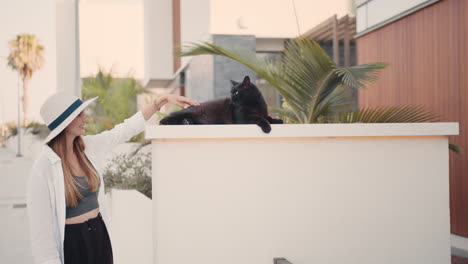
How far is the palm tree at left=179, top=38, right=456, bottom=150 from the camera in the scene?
3.92m

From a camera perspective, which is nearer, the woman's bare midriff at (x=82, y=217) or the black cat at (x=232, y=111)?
the woman's bare midriff at (x=82, y=217)

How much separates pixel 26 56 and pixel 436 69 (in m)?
30.4

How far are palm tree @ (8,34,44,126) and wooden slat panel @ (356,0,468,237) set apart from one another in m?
28.3

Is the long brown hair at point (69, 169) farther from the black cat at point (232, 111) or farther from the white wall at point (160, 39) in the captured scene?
the white wall at point (160, 39)

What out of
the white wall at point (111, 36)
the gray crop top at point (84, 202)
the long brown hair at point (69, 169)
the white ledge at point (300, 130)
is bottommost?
the gray crop top at point (84, 202)

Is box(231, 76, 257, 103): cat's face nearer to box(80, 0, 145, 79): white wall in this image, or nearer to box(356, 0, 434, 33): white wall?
box(356, 0, 434, 33): white wall

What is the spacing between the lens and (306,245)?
298cm

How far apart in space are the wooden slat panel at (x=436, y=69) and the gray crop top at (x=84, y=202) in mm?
3843

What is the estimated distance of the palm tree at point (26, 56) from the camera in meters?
30.4

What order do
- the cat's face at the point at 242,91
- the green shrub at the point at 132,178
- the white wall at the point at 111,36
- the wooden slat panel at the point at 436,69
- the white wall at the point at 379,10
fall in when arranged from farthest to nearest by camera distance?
the white wall at the point at 111,36 < the green shrub at the point at 132,178 < the white wall at the point at 379,10 < the wooden slat panel at the point at 436,69 < the cat's face at the point at 242,91

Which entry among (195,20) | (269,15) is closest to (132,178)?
(269,15)

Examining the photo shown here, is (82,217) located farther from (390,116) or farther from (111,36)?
(111,36)

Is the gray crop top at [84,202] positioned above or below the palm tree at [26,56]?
below


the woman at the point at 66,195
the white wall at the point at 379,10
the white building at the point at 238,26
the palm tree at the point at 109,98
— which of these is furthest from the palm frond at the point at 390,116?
the palm tree at the point at 109,98
